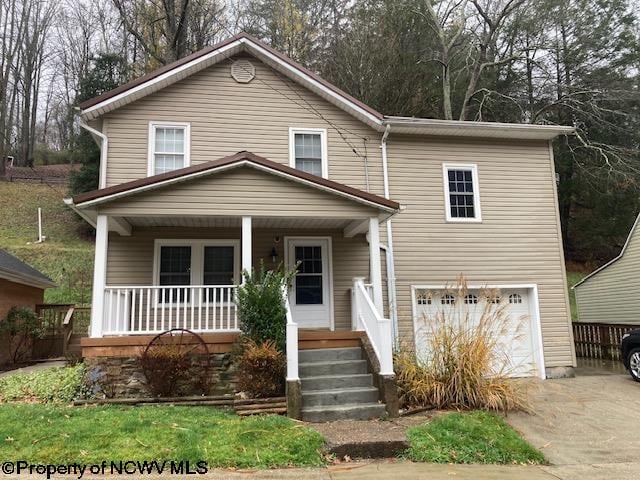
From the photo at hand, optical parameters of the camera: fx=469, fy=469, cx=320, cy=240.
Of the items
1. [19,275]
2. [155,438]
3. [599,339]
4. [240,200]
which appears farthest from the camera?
[599,339]

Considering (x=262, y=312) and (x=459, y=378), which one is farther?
(x=262, y=312)

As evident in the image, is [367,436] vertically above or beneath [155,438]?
beneath

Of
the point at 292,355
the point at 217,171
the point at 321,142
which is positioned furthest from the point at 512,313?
the point at 217,171

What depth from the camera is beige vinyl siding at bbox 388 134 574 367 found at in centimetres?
1120

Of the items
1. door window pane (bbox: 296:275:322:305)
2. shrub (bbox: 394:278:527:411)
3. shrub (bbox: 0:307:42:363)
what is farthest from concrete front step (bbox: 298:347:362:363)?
shrub (bbox: 0:307:42:363)

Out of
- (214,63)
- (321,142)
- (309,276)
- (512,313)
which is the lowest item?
(512,313)

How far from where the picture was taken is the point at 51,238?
2428 cm

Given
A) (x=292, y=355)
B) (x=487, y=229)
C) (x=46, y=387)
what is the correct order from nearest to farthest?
(x=292, y=355) < (x=46, y=387) < (x=487, y=229)

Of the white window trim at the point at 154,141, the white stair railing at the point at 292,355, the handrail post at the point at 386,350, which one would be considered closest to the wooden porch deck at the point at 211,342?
the handrail post at the point at 386,350

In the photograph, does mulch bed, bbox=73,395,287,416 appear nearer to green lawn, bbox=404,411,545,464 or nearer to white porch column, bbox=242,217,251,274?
green lawn, bbox=404,411,545,464

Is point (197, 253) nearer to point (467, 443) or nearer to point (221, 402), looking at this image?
point (221, 402)

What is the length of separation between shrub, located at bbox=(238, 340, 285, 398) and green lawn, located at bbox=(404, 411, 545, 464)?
2.14 m

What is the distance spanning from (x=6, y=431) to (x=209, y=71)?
27.5 feet

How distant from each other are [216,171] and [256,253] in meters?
2.73
